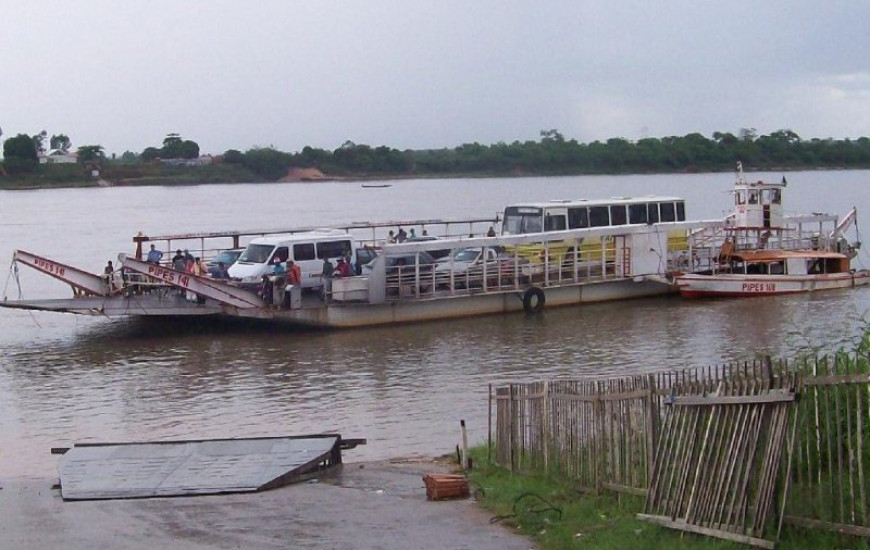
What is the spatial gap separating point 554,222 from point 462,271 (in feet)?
16.4

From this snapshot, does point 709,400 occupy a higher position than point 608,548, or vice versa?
point 709,400

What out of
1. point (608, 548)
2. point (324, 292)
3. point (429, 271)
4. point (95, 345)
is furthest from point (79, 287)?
point (608, 548)

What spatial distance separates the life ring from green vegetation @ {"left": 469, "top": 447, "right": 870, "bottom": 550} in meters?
23.2

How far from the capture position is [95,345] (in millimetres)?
31984

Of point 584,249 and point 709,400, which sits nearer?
point 709,400

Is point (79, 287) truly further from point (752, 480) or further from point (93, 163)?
point (93, 163)

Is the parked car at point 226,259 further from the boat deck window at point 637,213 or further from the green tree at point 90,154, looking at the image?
the green tree at point 90,154

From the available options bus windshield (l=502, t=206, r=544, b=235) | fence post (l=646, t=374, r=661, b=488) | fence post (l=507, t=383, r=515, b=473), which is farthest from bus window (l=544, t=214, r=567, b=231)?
fence post (l=646, t=374, r=661, b=488)

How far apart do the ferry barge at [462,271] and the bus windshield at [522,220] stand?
4cm

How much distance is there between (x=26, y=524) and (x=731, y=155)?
398 ft

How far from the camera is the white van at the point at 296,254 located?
33.5 m

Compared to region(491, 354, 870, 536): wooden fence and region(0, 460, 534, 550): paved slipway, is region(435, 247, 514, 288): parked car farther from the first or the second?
region(0, 460, 534, 550): paved slipway

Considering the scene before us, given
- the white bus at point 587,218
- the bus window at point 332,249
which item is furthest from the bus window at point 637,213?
the bus window at point 332,249

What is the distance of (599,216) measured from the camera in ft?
133
